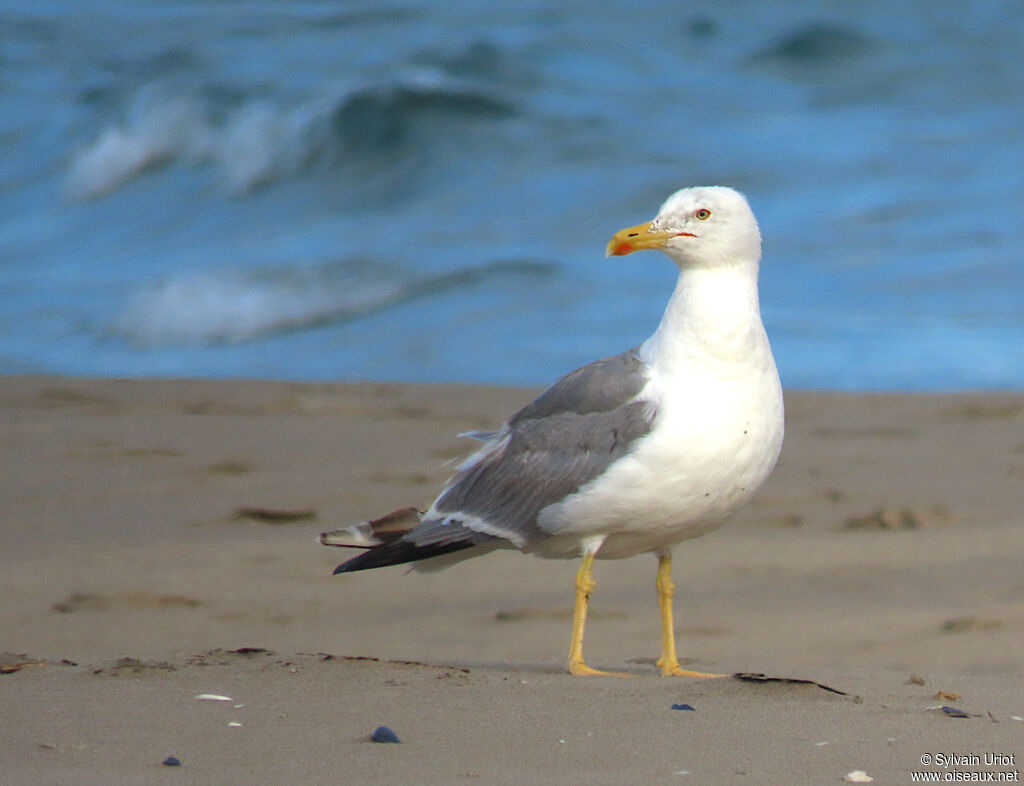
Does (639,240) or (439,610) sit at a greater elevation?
(639,240)

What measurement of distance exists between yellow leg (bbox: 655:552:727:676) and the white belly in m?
0.32

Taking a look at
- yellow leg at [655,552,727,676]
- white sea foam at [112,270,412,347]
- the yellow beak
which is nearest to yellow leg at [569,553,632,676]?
yellow leg at [655,552,727,676]

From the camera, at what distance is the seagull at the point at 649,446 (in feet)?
12.5

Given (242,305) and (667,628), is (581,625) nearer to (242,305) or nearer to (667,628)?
(667,628)

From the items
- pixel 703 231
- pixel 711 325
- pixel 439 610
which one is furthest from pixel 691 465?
pixel 439 610

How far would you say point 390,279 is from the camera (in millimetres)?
14656

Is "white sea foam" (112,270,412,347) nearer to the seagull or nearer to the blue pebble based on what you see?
the seagull

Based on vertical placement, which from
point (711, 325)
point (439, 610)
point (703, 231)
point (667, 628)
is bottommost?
point (439, 610)

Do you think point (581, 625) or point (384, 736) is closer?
point (384, 736)

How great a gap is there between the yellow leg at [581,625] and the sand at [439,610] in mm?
154

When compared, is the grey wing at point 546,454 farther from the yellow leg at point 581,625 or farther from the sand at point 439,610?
the sand at point 439,610

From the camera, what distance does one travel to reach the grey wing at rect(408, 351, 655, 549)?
394cm

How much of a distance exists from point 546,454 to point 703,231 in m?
0.72

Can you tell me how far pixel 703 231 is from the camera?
13.4 ft
